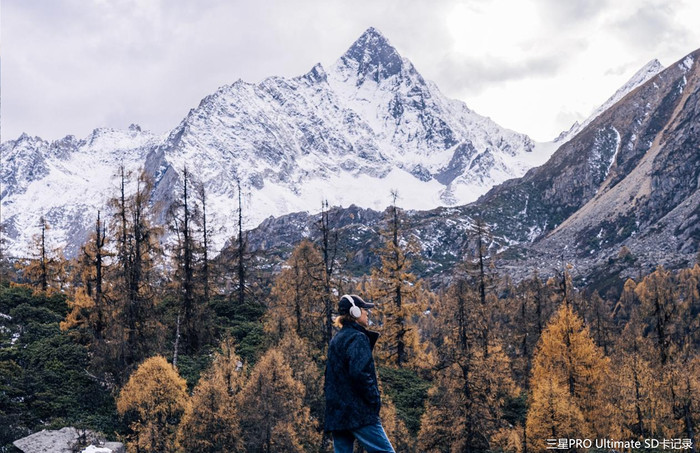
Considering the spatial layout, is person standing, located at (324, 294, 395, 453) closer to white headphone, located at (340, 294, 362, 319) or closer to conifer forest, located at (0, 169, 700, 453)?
white headphone, located at (340, 294, 362, 319)

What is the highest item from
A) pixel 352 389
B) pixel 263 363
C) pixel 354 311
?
pixel 354 311

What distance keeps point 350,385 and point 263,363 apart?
19739mm

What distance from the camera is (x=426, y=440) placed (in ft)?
91.3

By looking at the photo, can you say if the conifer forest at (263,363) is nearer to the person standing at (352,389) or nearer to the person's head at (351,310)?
the person standing at (352,389)

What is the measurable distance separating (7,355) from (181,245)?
12.0 meters

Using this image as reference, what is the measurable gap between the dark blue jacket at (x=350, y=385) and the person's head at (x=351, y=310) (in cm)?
10

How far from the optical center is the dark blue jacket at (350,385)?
26.9ft

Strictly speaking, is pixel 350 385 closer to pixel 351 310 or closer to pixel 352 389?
pixel 352 389

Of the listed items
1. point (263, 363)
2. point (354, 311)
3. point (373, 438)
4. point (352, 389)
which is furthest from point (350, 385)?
point (263, 363)

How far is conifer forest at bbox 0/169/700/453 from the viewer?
83.3ft

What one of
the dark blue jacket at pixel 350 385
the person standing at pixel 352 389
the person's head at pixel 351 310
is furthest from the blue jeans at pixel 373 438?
the person's head at pixel 351 310

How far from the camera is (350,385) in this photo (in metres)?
8.38

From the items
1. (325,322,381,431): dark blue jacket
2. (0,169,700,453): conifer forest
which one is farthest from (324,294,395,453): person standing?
(0,169,700,453): conifer forest

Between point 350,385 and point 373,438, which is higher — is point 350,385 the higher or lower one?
the higher one
